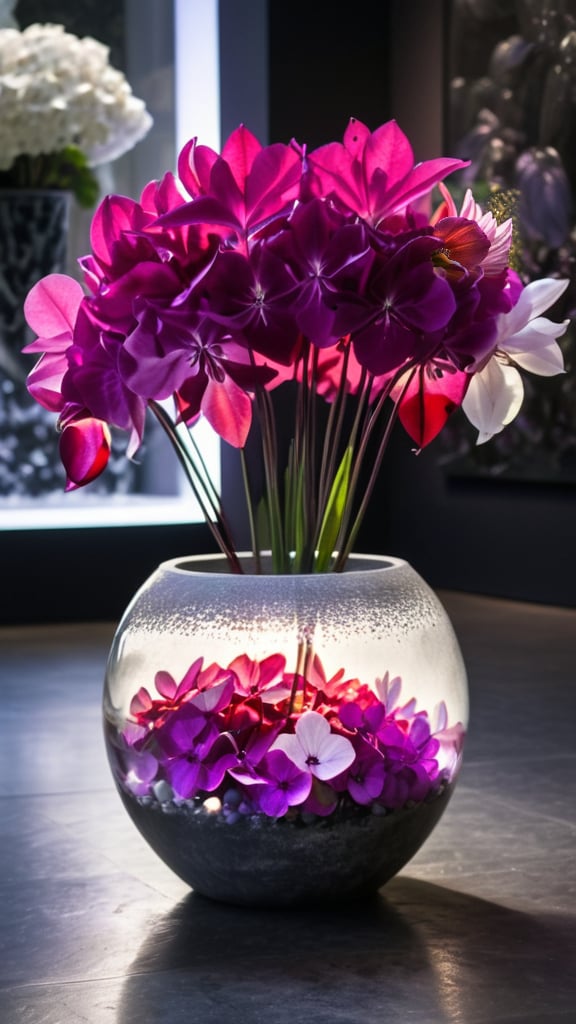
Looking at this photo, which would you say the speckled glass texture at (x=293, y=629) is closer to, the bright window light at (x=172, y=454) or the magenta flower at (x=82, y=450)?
the magenta flower at (x=82, y=450)

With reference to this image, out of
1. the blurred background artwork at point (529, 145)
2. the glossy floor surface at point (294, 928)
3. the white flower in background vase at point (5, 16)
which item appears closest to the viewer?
the glossy floor surface at point (294, 928)

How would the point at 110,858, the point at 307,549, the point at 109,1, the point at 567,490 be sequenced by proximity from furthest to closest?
1. the point at 109,1
2. the point at 567,490
3. the point at 110,858
4. the point at 307,549

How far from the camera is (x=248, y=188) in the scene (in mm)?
1110

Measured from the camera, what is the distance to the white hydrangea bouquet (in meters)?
3.73

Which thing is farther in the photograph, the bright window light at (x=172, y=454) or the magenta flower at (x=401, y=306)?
the bright window light at (x=172, y=454)

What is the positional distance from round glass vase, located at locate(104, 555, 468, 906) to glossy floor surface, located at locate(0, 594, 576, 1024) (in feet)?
0.23

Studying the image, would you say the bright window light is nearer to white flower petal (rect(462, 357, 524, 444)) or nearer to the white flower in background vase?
the white flower in background vase

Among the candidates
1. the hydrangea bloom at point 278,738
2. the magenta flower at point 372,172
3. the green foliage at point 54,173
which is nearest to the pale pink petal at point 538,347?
the magenta flower at point 372,172

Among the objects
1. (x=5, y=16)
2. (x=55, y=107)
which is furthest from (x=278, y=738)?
(x=5, y=16)

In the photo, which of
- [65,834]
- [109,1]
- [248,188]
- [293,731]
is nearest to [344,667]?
[293,731]

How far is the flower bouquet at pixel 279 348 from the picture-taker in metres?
1.09

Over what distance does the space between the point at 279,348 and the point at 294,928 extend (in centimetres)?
44

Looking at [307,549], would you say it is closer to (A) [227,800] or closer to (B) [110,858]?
(A) [227,800]

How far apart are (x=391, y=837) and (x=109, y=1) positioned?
353 cm
